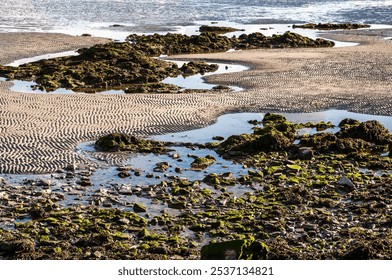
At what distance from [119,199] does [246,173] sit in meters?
4.21

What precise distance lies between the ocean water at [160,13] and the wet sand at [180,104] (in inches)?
853

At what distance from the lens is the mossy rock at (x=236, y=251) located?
1289 cm

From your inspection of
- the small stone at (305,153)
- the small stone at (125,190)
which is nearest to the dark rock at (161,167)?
the small stone at (125,190)

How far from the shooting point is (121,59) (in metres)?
39.3

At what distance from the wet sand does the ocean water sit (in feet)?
71.1

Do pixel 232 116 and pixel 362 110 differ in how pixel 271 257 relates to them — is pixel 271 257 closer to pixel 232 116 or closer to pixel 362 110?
pixel 232 116

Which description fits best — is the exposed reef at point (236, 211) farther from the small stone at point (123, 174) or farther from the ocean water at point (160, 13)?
the ocean water at point (160, 13)

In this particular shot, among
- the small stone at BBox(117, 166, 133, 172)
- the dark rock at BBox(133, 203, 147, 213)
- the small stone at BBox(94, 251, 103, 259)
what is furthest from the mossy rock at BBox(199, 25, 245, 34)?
the small stone at BBox(94, 251, 103, 259)

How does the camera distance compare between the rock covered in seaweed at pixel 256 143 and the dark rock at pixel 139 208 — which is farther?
the rock covered in seaweed at pixel 256 143

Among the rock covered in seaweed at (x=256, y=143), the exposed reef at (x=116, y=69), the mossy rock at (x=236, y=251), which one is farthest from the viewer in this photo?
the exposed reef at (x=116, y=69)

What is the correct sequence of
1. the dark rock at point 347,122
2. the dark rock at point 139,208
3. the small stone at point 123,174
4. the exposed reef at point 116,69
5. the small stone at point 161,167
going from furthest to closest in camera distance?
1. the exposed reef at point 116,69
2. the dark rock at point 347,122
3. the small stone at point 161,167
4. the small stone at point 123,174
5. the dark rock at point 139,208

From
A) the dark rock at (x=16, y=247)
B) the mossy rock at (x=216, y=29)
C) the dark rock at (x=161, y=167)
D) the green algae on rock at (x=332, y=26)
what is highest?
the dark rock at (x=16, y=247)
